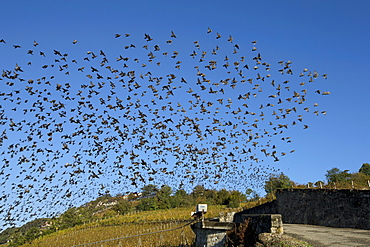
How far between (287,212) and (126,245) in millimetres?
25285

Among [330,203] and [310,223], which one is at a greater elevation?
[330,203]

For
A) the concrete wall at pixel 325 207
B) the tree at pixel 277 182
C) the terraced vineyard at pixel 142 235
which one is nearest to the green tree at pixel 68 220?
the terraced vineyard at pixel 142 235

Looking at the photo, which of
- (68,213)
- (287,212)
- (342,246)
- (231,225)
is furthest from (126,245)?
(68,213)

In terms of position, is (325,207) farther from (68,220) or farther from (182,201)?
(68,220)

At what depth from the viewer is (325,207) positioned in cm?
2464

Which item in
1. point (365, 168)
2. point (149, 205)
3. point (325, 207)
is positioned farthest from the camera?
point (149, 205)

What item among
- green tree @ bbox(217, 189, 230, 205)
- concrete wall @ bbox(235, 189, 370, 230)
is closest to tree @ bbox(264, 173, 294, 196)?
green tree @ bbox(217, 189, 230, 205)

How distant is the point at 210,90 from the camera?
72.8ft

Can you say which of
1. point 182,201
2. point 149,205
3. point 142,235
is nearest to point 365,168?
point 182,201

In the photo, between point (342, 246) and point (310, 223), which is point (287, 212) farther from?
point (342, 246)

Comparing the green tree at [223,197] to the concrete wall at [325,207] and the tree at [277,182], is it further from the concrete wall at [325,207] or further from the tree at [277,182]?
the concrete wall at [325,207]

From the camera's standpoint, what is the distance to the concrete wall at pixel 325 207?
2110 cm

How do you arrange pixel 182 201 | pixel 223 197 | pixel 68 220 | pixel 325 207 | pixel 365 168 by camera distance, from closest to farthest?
pixel 325 207, pixel 365 168, pixel 223 197, pixel 68 220, pixel 182 201

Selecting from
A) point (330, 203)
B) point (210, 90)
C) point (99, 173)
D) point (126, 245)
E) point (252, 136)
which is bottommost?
point (126, 245)
